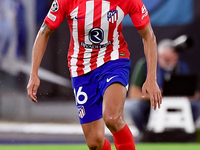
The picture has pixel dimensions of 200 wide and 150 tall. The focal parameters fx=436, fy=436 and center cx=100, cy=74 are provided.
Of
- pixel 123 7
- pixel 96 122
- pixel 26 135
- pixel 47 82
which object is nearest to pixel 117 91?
pixel 96 122

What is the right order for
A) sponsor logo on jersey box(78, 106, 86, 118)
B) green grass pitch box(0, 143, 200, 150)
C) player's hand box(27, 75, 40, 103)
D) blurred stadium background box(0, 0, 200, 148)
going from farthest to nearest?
blurred stadium background box(0, 0, 200, 148) → green grass pitch box(0, 143, 200, 150) → sponsor logo on jersey box(78, 106, 86, 118) → player's hand box(27, 75, 40, 103)

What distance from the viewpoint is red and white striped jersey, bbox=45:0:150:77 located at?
3281 mm

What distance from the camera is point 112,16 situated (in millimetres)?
3295

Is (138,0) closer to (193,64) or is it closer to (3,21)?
(193,64)

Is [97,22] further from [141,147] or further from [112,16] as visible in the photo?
[141,147]

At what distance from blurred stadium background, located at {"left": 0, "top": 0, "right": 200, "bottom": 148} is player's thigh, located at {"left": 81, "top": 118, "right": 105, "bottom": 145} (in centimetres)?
284

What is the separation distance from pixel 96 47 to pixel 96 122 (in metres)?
0.59

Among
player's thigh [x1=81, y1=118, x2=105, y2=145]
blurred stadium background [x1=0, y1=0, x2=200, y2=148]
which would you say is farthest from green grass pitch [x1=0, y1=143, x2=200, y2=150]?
player's thigh [x1=81, y1=118, x2=105, y2=145]

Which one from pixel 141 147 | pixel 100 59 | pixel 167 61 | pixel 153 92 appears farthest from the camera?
pixel 167 61

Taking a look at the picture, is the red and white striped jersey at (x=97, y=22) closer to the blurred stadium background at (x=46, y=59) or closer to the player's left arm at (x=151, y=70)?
the player's left arm at (x=151, y=70)

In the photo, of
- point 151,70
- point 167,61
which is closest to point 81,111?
point 151,70

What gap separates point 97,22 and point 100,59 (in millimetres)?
286

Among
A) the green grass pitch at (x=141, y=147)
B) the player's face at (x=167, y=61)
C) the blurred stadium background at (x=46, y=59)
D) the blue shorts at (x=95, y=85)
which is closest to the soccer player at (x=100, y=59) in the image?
the blue shorts at (x=95, y=85)

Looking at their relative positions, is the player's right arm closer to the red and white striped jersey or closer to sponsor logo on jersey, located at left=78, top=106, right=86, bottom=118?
the red and white striped jersey
